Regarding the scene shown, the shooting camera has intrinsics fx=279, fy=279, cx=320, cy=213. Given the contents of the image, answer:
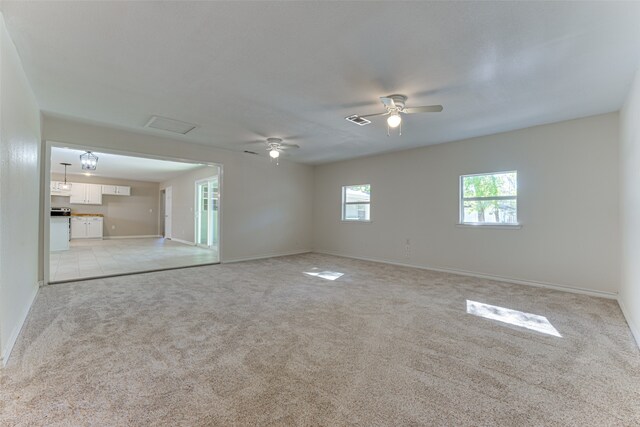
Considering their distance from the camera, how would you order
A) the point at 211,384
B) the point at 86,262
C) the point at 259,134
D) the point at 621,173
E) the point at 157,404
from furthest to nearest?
the point at 86,262, the point at 259,134, the point at 621,173, the point at 211,384, the point at 157,404

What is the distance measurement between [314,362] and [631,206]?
3587mm

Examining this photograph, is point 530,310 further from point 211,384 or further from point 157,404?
point 157,404

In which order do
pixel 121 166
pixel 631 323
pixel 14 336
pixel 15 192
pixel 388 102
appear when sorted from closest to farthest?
pixel 14 336
pixel 15 192
pixel 631 323
pixel 388 102
pixel 121 166

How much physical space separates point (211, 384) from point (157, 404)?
0.99ft

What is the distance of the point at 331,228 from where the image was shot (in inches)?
297

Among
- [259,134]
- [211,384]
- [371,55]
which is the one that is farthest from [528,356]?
[259,134]

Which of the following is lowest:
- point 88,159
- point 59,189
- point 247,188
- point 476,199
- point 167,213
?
point 167,213

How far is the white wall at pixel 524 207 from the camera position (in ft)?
12.5

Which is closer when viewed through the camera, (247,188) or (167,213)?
(247,188)

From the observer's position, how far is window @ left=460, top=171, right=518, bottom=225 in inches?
181

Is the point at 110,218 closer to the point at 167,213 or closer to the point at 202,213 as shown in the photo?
the point at 167,213

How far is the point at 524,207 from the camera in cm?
439

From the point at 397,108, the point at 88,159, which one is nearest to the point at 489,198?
the point at 397,108

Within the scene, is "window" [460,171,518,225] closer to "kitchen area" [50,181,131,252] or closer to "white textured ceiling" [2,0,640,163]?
"white textured ceiling" [2,0,640,163]
